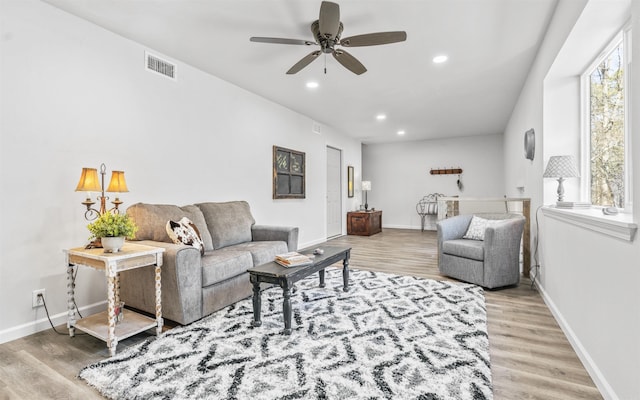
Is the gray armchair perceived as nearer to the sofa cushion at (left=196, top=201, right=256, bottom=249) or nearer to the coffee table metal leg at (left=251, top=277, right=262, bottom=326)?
the coffee table metal leg at (left=251, top=277, right=262, bottom=326)

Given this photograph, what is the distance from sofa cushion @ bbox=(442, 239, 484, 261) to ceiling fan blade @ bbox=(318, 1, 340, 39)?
8.61ft

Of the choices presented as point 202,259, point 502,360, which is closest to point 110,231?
point 202,259

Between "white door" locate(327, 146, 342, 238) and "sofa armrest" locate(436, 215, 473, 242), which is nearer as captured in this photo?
"sofa armrest" locate(436, 215, 473, 242)

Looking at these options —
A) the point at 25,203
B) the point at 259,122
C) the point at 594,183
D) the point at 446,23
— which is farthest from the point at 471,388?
the point at 259,122

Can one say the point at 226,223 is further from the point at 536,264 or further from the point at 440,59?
the point at 536,264

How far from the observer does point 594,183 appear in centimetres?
264

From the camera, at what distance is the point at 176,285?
2393 mm

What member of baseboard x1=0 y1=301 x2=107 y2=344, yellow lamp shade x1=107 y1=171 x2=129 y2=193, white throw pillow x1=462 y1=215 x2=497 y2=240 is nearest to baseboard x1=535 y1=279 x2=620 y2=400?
white throw pillow x1=462 y1=215 x2=497 y2=240

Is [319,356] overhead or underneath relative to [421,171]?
underneath

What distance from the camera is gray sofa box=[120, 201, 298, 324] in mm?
2426

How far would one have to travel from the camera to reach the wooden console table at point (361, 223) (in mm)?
7609

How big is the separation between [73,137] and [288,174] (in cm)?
318

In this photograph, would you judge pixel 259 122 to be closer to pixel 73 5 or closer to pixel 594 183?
pixel 73 5

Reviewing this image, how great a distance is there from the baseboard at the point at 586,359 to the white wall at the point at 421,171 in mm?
5993
